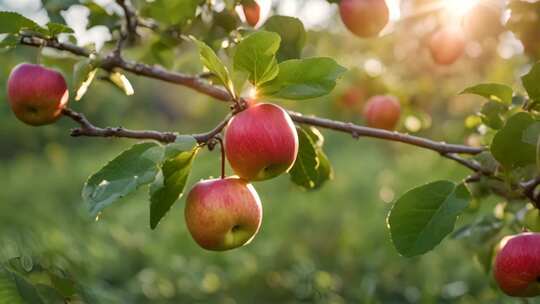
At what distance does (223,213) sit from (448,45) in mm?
1402

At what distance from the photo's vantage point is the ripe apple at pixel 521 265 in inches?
54.2

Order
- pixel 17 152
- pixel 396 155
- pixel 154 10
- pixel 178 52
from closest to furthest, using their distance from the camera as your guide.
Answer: pixel 154 10 < pixel 178 52 < pixel 396 155 < pixel 17 152

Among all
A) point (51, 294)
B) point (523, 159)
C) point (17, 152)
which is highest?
point (523, 159)

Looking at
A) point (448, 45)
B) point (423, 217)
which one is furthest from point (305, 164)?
point (448, 45)

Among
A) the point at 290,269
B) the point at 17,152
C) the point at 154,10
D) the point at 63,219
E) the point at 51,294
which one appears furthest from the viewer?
the point at 17,152

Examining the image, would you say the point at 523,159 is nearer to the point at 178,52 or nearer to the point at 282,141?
the point at 282,141

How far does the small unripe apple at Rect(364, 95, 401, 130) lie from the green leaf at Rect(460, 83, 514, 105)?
0.78m

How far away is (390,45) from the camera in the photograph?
3.41m

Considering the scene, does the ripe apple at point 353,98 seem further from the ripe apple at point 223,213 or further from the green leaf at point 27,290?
the green leaf at point 27,290

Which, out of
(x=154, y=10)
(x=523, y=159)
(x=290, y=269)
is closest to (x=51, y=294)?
(x=154, y=10)

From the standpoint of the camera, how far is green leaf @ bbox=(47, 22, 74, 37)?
4.58 ft

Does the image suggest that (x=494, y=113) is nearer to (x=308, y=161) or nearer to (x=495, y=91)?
(x=495, y=91)

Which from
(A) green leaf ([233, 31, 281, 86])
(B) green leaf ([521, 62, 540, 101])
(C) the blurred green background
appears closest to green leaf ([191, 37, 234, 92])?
(A) green leaf ([233, 31, 281, 86])

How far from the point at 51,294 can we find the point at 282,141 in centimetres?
47
